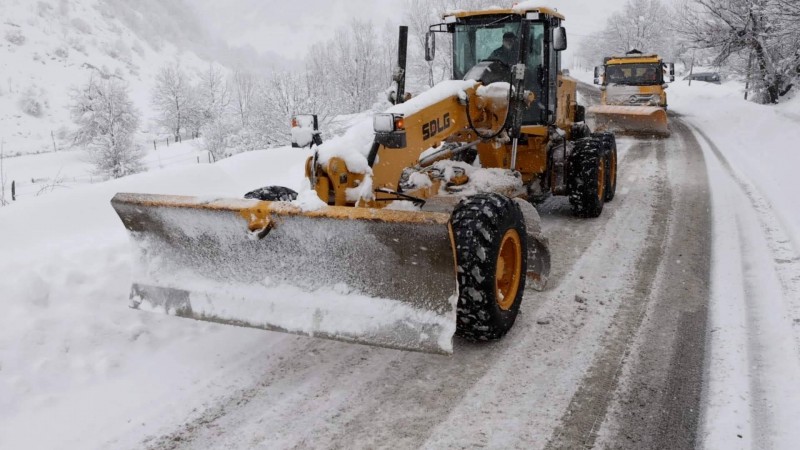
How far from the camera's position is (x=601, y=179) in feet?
24.8

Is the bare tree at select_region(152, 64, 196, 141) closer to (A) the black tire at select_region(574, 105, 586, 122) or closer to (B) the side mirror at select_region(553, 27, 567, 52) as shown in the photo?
(A) the black tire at select_region(574, 105, 586, 122)

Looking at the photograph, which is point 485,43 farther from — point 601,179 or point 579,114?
point 579,114

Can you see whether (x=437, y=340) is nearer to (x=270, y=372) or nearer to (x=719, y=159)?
(x=270, y=372)

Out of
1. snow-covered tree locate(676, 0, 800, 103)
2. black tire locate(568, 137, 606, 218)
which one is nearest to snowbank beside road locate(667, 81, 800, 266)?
snow-covered tree locate(676, 0, 800, 103)

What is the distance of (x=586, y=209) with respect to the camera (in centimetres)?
730

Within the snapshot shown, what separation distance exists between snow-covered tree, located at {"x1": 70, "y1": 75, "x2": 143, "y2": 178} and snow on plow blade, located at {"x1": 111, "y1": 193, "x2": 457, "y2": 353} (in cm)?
3285

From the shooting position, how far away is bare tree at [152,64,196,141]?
57500mm

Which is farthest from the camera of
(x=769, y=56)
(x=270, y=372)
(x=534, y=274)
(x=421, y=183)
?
(x=769, y=56)

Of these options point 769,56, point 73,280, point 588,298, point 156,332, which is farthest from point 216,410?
point 769,56

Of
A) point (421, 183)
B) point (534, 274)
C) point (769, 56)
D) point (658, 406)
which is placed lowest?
point (658, 406)

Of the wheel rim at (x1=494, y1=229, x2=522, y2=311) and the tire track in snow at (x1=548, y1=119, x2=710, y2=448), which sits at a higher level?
the wheel rim at (x1=494, y1=229, x2=522, y2=311)

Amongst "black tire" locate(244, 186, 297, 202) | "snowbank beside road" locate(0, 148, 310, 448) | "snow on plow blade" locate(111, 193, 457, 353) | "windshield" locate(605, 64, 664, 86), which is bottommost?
"snowbank beside road" locate(0, 148, 310, 448)

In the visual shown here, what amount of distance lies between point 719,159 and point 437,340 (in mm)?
11465

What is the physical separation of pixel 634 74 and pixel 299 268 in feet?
62.7
